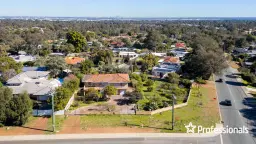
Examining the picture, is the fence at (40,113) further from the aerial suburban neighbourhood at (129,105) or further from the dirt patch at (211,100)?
the dirt patch at (211,100)

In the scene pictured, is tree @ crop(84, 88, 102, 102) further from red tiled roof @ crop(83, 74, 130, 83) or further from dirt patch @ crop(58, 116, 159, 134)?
dirt patch @ crop(58, 116, 159, 134)

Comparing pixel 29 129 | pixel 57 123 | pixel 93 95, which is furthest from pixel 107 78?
pixel 29 129

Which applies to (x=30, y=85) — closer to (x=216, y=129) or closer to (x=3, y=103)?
(x=3, y=103)

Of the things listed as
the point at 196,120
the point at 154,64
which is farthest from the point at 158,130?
the point at 154,64

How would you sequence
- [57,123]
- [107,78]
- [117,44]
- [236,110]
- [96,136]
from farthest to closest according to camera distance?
1. [117,44]
2. [107,78]
3. [236,110]
4. [57,123]
5. [96,136]

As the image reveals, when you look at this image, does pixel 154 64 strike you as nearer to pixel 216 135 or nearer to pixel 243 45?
pixel 216 135

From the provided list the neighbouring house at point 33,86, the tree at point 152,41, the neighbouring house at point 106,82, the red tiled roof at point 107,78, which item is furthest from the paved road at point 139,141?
the tree at point 152,41
